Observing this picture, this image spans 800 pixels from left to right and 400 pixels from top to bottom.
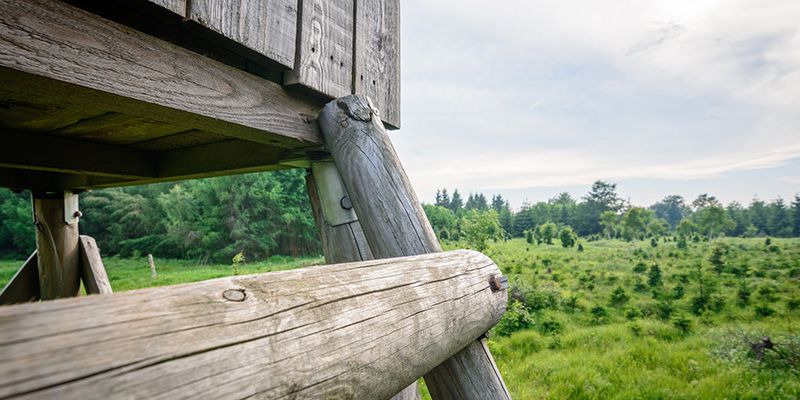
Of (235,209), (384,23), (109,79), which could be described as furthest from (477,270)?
(235,209)

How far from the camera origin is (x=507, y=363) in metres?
7.25

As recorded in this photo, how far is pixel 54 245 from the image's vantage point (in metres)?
3.76

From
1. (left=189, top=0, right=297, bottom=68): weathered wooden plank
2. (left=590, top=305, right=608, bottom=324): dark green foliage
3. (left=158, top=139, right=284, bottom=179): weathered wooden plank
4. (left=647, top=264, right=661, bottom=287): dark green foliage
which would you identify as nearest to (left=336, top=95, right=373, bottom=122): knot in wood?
(left=189, top=0, right=297, bottom=68): weathered wooden plank

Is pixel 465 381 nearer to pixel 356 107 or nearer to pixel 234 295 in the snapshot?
pixel 234 295

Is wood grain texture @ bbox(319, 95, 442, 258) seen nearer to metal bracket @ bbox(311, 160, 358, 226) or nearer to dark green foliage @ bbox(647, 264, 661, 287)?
metal bracket @ bbox(311, 160, 358, 226)

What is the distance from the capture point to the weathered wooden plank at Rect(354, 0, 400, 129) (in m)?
2.20

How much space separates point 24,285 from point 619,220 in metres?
59.6

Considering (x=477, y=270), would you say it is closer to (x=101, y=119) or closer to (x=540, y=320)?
(x=101, y=119)

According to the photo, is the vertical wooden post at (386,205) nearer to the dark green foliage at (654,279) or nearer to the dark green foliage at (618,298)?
the dark green foliage at (618,298)

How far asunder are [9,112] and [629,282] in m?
17.4

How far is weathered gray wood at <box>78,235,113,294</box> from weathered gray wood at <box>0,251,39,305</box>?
46cm

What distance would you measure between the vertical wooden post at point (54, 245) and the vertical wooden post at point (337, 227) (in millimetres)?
3226

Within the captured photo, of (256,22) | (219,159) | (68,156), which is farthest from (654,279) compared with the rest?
(68,156)

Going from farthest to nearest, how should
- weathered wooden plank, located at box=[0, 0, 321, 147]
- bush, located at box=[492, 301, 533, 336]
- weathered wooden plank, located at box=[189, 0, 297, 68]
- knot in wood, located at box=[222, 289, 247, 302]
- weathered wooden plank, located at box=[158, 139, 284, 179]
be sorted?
bush, located at box=[492, 301, 533, 336], weathered wooden plank, located at box=[158, 139, 284, 179], weathered wooden plank, located at box=[189, 0, 297, 68], weathered wooden plank, located at box=[0, 0, 321, 147], knot in wood, located at box=[222, 289, 247, 302]
